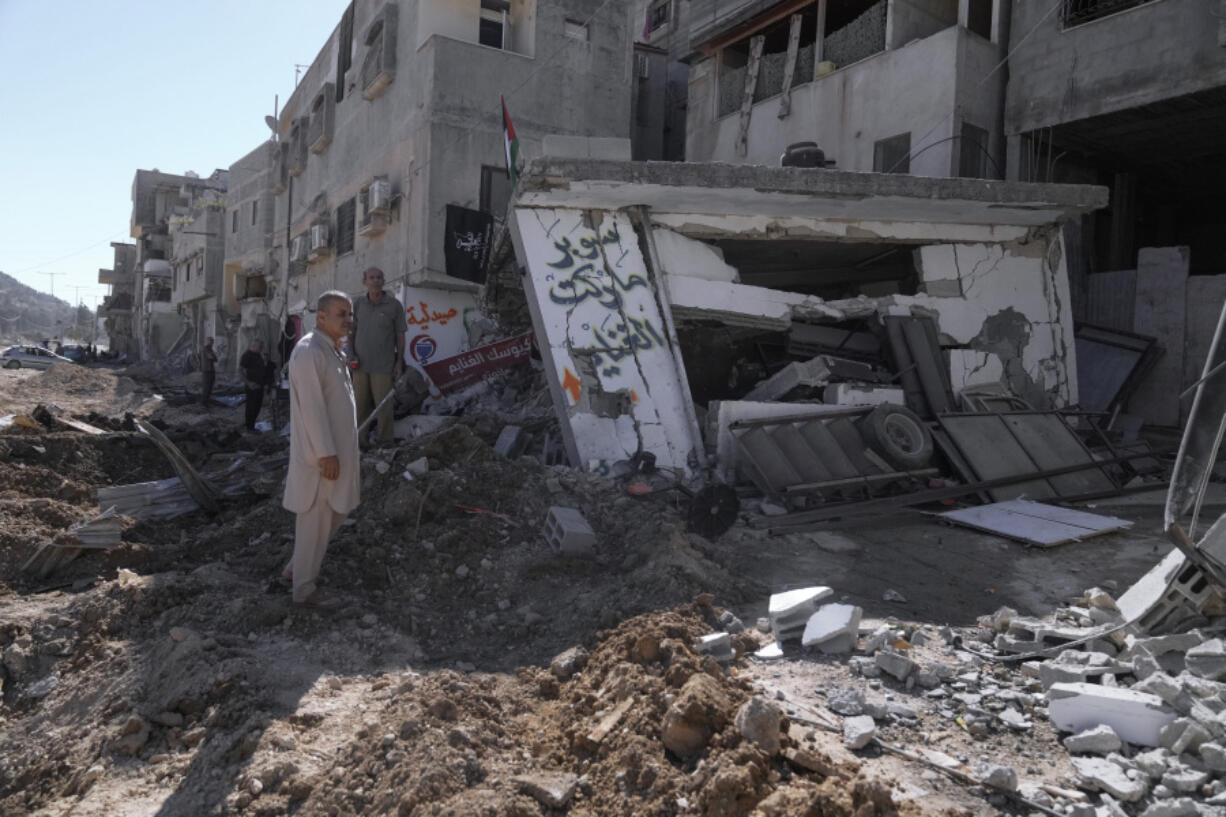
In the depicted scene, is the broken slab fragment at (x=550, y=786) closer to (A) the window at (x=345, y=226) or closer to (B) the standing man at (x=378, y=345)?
(B) the standing man at (x=378, y=345)

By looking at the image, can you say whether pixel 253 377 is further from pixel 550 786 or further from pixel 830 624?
pixel 550 786

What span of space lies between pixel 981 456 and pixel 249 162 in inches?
1173

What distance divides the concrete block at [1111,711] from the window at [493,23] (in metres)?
16.3

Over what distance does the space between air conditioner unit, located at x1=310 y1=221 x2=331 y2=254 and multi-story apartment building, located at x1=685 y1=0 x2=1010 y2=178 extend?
8.51m

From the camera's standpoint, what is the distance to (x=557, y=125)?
54.9ft

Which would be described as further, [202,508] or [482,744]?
[202,508]

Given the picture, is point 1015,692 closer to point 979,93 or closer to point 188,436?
point 188,436

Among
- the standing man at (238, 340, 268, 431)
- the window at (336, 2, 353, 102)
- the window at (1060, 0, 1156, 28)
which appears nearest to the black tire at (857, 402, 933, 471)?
the window at (1060, 0, 1156, 28)

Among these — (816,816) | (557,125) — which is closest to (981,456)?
(816,816)

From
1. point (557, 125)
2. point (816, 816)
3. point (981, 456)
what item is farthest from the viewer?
point (557, 125)

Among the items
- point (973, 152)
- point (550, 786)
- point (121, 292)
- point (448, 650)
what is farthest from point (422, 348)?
point (121, 292)

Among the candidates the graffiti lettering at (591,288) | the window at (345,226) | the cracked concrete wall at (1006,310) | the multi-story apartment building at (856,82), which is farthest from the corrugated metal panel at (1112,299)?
the window at (345,226)

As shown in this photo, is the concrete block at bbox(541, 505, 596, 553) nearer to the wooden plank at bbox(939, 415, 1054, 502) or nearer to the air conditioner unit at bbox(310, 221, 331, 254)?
the wooden plank at bbox(939, 415, 1054, 502)

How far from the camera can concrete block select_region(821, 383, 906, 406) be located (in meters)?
7.96
